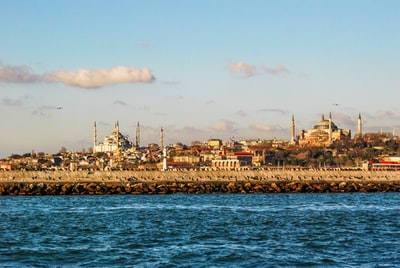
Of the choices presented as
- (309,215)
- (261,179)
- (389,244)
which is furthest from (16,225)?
(261,179)

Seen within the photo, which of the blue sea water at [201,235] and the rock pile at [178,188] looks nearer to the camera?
the blue sea water at [201,235]

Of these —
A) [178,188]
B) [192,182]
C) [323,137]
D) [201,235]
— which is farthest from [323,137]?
[201,235]

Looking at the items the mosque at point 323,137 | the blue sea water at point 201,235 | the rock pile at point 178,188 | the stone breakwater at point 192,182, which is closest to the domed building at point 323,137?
the mosque at point 323,137

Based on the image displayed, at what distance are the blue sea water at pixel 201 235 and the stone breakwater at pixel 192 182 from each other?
14.7 m

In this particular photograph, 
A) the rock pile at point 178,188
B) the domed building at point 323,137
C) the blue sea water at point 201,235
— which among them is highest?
the domed building at point 323,137

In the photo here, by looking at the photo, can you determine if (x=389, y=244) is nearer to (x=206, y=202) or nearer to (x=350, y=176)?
(x=206, y=202)

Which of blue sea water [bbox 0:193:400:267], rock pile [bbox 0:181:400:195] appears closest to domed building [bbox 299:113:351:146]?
rock pile [bbox 0:181:400:195]

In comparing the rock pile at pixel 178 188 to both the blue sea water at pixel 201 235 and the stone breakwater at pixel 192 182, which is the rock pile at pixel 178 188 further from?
the blue sea water at pixel 201 235

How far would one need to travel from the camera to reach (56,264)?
65.7ft

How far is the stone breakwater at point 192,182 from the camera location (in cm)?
5694

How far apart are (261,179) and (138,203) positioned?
89.0 feet

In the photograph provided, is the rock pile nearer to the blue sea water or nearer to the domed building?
the blue sea water

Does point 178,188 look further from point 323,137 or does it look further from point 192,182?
point 323,137

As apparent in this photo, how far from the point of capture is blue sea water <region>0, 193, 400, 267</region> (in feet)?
67.7
